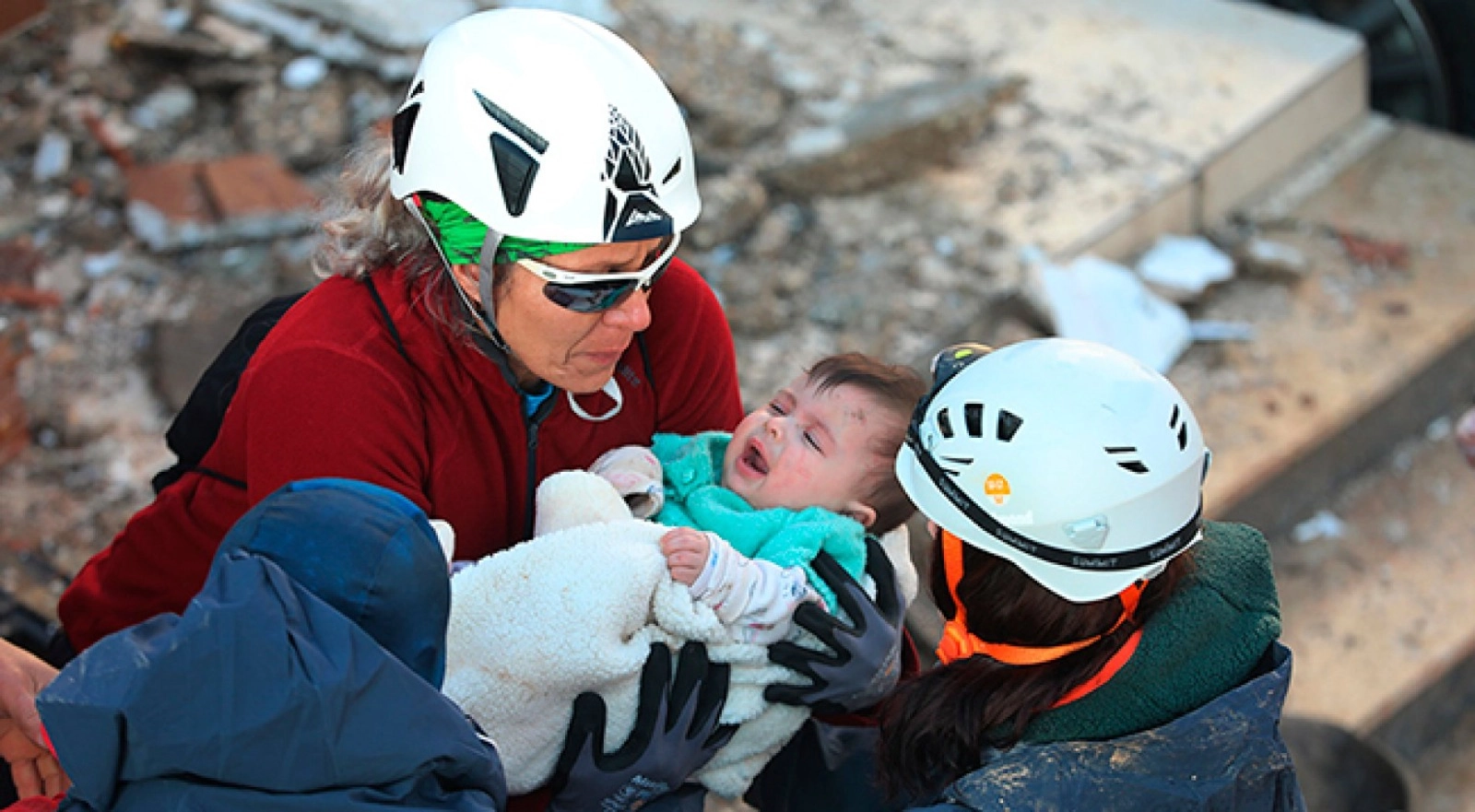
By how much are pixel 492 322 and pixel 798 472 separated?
607 mm

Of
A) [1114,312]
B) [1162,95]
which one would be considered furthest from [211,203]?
[1162,95]

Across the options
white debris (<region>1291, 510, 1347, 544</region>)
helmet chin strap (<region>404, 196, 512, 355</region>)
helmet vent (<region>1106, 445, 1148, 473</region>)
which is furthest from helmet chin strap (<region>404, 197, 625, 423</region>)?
white debris (<region>1291, 510, 1347, 544</region>)

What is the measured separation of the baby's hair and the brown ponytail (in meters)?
0.39

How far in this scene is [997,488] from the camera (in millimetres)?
1996

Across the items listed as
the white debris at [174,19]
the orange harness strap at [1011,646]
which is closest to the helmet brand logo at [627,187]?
the orange harness strap at [1011,646]

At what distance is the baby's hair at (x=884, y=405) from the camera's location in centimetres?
249

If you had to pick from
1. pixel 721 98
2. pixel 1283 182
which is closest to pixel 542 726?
pixel 721 98

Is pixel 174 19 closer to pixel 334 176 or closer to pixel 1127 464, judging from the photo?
pixel 334 176

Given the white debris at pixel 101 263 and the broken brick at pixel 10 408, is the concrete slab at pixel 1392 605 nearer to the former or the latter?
the broken brick at pixel 10 408

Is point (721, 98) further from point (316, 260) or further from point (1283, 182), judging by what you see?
point (316, 260)

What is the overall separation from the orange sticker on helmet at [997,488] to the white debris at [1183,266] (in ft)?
11.4

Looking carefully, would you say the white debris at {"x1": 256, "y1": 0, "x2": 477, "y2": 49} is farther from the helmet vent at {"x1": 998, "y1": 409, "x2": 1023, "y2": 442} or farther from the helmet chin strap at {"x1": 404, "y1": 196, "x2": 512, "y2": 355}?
the helmet vent at {"x1": 998, "y1": 409, "x2": 1023, "y2": 442}

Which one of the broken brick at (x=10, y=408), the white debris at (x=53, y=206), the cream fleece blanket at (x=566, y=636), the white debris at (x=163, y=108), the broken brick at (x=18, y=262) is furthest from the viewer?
the white debris at (x=163, y=108)

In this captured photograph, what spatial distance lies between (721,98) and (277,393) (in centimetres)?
366
